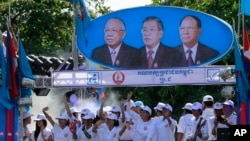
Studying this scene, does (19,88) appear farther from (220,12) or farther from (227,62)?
(220,12)

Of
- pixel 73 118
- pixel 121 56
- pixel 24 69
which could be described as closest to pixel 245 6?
pixel 121 56

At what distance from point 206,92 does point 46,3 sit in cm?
912

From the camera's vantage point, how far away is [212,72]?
14359mm

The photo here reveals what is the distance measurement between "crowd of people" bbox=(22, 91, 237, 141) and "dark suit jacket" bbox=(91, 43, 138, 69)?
101cm

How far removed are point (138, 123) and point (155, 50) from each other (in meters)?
1.96

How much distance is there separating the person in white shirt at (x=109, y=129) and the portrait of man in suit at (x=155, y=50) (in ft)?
5.51

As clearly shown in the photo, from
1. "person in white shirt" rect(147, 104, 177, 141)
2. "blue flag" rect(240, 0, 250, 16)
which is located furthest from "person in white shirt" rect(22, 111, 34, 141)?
"blue flag" rect(240, 0, 250, 16)

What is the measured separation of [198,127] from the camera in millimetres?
13516

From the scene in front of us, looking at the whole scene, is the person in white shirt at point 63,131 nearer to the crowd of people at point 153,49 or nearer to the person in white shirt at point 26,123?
the person in white shirt at point 26,123

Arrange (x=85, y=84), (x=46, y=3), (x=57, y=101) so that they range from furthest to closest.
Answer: (x=46, y=3) < (x=57, y=101) < (x=85, y=84)

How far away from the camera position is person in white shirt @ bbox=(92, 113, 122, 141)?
14.1m

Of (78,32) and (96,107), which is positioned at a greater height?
(78,32)

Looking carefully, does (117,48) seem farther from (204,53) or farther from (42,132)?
(42,132)

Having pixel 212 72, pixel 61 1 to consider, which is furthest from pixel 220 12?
pixel 212 72
